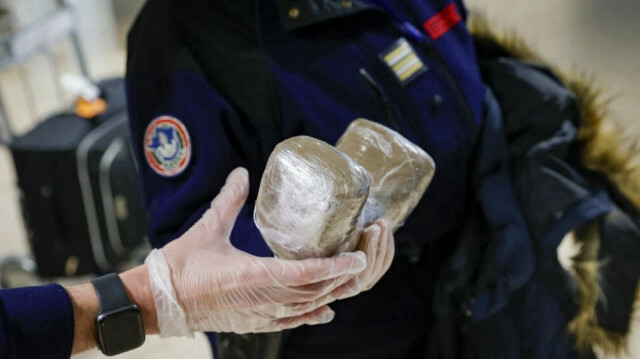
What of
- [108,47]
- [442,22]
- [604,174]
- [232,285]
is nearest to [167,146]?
[232,285]

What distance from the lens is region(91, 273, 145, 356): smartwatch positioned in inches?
28.1

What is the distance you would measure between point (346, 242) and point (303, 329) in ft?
1.01

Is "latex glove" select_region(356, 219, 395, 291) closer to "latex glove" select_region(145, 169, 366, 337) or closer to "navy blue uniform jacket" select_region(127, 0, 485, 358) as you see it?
"latex glove" select_region(145, 169, 366, 337)

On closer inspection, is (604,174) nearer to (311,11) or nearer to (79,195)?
(311,11)

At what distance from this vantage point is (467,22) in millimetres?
1180

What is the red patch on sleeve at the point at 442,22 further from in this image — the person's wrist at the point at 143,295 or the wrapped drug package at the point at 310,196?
the person's wrist at the point at 143,295

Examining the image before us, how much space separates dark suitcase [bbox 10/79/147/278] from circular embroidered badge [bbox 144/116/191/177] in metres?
1.02

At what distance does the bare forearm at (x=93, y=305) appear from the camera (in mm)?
725

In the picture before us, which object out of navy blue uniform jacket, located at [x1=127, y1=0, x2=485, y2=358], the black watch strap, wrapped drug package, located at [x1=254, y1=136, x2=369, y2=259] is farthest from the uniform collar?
the black watch strap

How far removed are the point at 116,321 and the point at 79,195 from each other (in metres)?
1.23

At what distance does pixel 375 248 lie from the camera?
2.38 ft

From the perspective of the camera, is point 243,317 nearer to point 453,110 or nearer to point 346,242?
point 346,242

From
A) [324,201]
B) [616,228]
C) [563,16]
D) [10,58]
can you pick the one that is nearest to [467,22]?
[616,228]

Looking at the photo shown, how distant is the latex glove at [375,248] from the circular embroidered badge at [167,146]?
261mm
